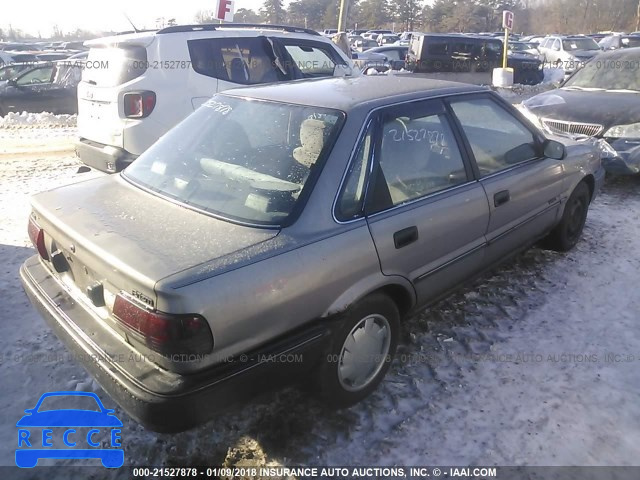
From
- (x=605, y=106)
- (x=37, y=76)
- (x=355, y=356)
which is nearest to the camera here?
(x=355, y=356)

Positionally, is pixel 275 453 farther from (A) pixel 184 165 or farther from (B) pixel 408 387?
(A) pixel 184 165

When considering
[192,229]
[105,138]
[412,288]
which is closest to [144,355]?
[192,229]

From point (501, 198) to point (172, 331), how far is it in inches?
93.6

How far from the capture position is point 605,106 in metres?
6.39

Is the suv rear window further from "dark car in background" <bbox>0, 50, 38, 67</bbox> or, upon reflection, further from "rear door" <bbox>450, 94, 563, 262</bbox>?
"dark car in background" <bbox>0, 50, 38, 67</bbox>

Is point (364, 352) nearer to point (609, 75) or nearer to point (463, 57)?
point (609, 75)

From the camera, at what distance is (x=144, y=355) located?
2.10m

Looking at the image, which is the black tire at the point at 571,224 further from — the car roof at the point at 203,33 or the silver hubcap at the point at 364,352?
the car roof at the point at 203,33

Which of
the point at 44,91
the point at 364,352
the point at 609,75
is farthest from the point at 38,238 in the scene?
the point at 44,91

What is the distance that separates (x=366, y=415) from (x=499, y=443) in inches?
26.9

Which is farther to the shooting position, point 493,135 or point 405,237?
point 493,135

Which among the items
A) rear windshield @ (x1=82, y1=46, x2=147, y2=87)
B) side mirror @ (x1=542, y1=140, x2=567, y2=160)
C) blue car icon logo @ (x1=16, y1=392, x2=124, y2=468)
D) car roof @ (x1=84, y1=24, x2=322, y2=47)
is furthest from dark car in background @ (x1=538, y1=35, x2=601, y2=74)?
blue car icon logo @ (x1=16, y1=392, x2=124, y2=468)

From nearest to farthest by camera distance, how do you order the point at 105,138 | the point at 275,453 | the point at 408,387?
the point at 275,453 → the point at 408,387 → the point at 105,138

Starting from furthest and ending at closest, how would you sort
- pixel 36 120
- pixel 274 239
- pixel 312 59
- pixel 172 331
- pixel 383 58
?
pixel 383 58 < pixel 36 120 < pixel 312 59 < pixel 274 239 < pixel 172 331
